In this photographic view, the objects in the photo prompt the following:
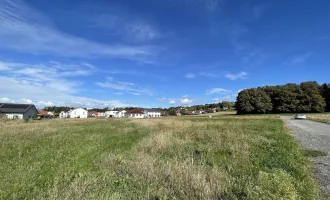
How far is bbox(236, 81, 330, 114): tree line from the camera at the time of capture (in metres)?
85.5

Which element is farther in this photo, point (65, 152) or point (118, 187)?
point (65, 152)

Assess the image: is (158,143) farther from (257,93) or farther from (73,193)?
(257,93)

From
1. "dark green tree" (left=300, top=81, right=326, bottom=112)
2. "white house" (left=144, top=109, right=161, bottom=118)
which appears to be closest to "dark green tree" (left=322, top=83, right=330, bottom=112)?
"dark green tree" (left=300, top=81, right=326, bottom=112)

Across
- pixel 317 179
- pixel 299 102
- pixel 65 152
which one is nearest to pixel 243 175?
pixel 317 179

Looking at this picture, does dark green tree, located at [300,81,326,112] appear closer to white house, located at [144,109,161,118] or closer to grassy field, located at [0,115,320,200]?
white house, located at [144,109,161,118]

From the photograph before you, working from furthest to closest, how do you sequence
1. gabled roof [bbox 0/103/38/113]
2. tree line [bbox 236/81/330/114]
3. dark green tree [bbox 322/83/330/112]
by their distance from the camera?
dark green tree [bbox 322/83/330/112]
tree line [bbox 236/81/330/114]
gabled roof [bbox 0/103/38/113]

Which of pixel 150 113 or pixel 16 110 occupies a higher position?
pixel 150 113

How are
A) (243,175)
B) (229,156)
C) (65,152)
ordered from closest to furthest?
(243,175), (229,156), (65,152)

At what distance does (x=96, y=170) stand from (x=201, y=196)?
12.2 feet

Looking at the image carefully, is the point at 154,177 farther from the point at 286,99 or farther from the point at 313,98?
the point at 286,99

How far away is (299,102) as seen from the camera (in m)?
87.6

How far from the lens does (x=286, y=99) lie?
89438mm

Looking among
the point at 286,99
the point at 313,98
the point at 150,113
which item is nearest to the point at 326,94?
the point at 313,98

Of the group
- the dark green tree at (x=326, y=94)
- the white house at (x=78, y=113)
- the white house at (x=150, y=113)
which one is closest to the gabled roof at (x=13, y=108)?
the white house at (x=78, y=113)
